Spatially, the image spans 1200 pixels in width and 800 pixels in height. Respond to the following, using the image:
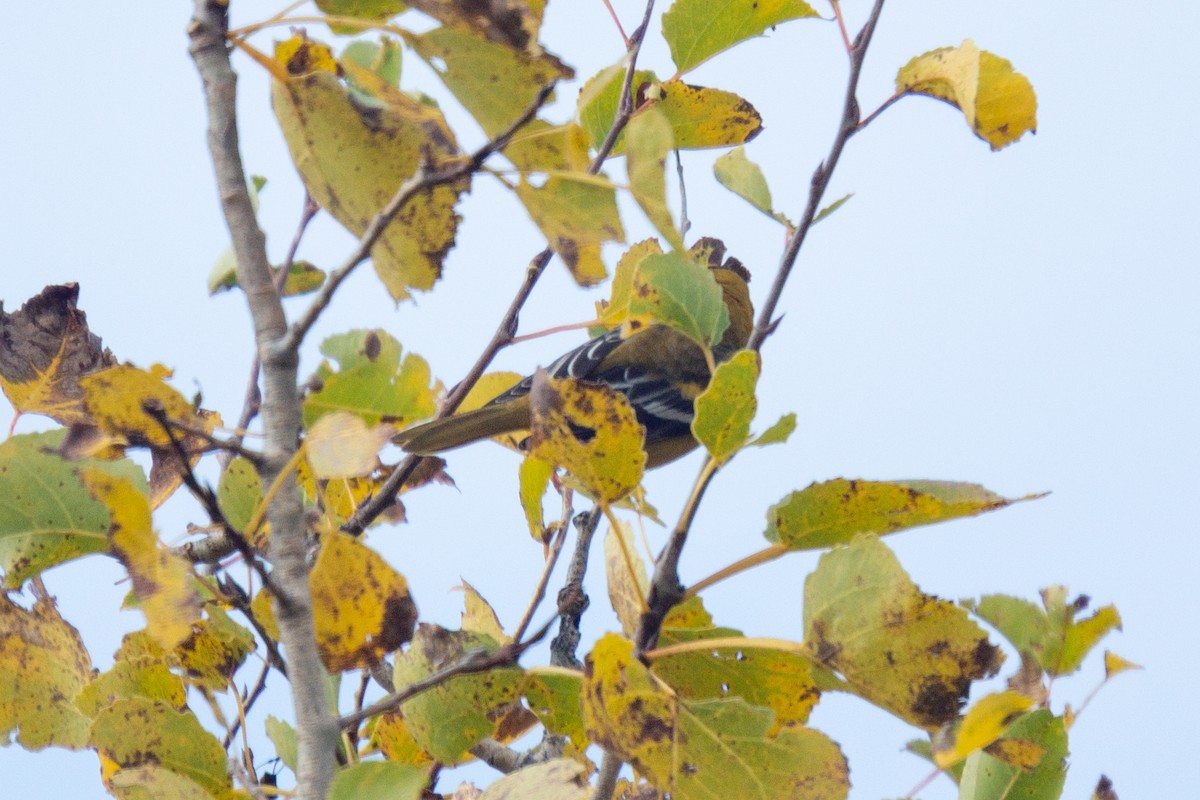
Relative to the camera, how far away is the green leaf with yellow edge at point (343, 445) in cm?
98

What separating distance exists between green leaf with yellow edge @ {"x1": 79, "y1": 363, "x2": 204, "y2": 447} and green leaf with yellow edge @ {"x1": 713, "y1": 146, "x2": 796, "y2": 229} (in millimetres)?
776

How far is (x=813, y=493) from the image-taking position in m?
1.13

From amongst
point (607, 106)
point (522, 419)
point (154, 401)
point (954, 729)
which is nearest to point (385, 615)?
point (154, 401)

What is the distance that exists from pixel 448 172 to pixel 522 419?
6.39 feet

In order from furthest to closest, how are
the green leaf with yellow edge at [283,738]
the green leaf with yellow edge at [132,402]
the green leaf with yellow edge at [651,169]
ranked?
the green leaf with yellow edge at [283,738], the green leaf with yellow edge at [132,402], the green leaf with yellow edge at [651,169]

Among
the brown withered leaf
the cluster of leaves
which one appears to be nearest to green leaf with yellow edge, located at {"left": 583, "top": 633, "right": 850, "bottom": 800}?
the cluster of leaves

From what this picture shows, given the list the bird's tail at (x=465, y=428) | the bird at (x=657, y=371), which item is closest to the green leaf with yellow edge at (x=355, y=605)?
the bird's tail at (x=465, y=428)

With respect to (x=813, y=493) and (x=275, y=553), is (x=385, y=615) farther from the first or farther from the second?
(x=813, y=493)

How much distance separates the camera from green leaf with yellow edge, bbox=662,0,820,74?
1630 mm

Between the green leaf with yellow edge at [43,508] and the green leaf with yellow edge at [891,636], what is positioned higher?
the green leaf with yellow edge at [43,508]

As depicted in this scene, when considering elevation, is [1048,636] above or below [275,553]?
below

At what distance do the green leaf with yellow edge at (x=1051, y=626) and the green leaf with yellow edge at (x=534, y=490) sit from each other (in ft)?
2.26

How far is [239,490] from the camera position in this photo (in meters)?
1.32

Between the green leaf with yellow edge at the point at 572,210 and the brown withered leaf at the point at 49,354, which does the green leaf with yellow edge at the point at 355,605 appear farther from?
the brown withered leaf at the point at 49,354
